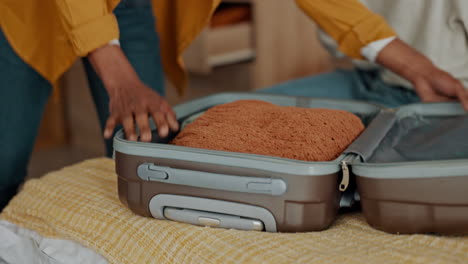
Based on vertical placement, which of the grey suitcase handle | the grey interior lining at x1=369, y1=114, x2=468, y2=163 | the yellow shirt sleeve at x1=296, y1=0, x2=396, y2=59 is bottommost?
the grey suitcase handle

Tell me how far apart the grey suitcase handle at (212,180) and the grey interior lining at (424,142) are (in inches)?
5.4

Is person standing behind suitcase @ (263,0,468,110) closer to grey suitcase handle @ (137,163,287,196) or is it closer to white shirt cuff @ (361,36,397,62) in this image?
white shirt cuff @ (361,36,397,62)

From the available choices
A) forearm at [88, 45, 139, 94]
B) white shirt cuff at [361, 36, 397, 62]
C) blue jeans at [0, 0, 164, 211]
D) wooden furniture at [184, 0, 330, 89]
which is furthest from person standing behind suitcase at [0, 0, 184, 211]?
wooden furniture at [184, 0, 330, 89]

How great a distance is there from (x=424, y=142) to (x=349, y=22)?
1.18 feet

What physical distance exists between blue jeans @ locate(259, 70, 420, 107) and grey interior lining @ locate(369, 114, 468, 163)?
43cm

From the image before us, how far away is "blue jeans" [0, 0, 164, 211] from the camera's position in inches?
40.4

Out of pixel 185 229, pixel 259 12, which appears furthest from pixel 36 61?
pixel 259 12

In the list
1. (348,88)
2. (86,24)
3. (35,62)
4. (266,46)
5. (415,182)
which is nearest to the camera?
(415,182)

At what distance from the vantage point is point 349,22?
3.30 ft

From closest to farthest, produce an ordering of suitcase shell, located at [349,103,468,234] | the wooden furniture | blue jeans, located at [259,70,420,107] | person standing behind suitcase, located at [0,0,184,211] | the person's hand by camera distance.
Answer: suitcase shell, located at [349,103,468,234] < the person's hand < person standing behind suitcase, located at [0,0,184,211] < blue jeans, located at [259,70,420,107] < the wooden furniture

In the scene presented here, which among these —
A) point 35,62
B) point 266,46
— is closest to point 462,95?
point 35,62

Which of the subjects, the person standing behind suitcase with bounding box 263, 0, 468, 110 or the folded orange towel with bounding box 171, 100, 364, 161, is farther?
the person standing behind suitcase with bounding box 263, 0, 468, 110

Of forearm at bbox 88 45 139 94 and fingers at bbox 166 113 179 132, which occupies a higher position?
forearm at bbox 88 45 139 94

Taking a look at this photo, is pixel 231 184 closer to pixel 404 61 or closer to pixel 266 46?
pixel 404 61
